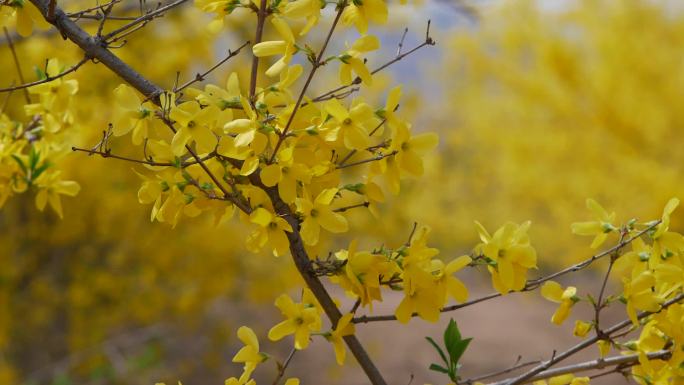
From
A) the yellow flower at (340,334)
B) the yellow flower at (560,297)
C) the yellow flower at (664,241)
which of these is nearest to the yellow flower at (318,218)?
the yellow flower at (340,334)

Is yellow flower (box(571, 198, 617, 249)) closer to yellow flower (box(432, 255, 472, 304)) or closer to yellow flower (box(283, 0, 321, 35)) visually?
yellow flower (box(432, 255, 472, 304))

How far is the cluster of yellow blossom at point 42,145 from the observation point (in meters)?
1.52

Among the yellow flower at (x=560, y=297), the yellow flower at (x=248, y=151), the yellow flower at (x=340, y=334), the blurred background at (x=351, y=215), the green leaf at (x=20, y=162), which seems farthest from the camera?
the blurred background at (x=351, y=215)

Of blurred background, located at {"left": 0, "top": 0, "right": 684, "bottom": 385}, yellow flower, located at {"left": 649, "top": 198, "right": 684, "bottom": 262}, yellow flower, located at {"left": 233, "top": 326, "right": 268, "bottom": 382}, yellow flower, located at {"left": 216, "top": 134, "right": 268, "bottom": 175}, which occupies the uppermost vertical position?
blurred background, located at {"left": 0, "top": 0, "right": 684, "bottom": 385}

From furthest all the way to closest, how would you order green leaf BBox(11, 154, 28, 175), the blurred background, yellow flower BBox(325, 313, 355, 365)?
the blurred background < green leaf BBox(11, 154, 28, 175) < yellow flower BBox(325, 313, 355, 365)

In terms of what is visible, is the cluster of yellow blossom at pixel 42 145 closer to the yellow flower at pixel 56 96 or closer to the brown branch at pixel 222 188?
the yellow flower at pixel 56 96

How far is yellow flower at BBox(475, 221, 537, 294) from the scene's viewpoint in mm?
1122

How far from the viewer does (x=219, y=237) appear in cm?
590

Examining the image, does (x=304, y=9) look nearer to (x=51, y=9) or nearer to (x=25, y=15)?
(x=51, y=9)

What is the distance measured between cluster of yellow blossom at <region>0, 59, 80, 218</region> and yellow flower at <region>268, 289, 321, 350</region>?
0.63 m

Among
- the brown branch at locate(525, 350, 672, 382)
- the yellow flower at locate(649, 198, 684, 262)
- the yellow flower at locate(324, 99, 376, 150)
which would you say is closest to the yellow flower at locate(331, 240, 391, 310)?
the yellow flower at locate(324, 99, 376, 150)

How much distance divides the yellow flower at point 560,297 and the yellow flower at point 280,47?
0.59m

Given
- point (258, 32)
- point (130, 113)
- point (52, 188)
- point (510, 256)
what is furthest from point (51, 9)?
point (510, 256)

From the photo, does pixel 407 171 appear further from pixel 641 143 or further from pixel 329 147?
pixel 641 143
